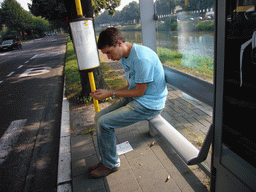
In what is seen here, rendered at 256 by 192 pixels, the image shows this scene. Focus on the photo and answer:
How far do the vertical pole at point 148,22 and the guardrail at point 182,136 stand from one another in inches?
31.5

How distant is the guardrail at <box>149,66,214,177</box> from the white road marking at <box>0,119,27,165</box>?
2.74m

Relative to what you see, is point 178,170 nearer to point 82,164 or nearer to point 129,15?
point 82,164

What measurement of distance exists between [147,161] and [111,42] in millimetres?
1642

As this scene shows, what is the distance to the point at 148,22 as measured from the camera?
10.6ft

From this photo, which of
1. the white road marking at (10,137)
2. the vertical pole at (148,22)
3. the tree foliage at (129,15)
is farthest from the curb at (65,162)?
the tree foliage at (129,15)

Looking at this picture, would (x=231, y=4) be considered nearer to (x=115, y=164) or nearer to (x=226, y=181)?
(x=226, y=181)

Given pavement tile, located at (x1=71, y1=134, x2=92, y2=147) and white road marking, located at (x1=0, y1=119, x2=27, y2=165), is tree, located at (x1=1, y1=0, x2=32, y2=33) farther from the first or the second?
pavement tile, located at (x1=71, y1=134, x2=92, y2=147)

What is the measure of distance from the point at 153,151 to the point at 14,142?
8.99 feet

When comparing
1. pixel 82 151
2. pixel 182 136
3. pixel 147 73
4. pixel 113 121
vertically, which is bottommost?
pixel 82 151

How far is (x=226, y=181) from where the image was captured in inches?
59.3

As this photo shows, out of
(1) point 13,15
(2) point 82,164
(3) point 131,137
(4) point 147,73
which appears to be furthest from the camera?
(1) point 13,15

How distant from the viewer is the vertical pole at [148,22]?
316 cm

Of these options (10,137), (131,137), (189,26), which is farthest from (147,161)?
(10,137)

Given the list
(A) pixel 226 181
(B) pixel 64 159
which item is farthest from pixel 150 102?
(B) pixel 64 159
